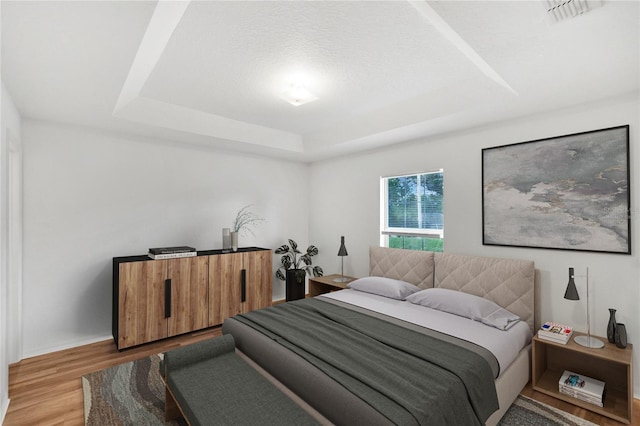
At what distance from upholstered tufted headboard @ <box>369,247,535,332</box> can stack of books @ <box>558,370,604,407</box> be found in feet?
1.50

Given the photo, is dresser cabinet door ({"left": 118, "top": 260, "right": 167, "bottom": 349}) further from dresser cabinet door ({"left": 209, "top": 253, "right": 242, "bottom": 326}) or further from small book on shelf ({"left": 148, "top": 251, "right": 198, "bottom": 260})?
dresser cabinet door ({"left": 209, "top": 253, "right": 242, "bottom": 326})

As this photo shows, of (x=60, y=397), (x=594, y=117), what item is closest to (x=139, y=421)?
(x=60, y=397)

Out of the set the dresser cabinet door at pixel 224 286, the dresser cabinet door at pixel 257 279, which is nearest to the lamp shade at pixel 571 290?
the dresser cabinet door at pixel 257 279

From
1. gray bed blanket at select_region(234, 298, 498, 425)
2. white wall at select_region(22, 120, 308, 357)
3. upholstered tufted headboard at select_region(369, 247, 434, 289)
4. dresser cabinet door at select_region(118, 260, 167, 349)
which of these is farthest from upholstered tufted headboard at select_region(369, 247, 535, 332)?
dresser cabinet door at select_region(118, 260, 167, 349)

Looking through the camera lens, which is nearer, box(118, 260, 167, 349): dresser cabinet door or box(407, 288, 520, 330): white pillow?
box(407, 288, 520, 330): white pillow

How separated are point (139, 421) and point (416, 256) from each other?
3.01 m

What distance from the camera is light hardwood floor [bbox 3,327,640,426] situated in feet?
7.02

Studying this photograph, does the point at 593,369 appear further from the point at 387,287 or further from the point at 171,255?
the point at 171,255

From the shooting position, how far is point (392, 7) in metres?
1.74

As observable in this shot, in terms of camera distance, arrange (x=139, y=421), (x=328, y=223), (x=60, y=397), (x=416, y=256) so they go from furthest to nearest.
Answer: (x=328, y=223) < (x=416, y=256) < (x=60, y=397) < (x=139, y=421)

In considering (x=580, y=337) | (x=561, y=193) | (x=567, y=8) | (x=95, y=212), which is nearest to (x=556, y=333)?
(x=580, y=337)

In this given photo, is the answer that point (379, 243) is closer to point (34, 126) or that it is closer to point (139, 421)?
point (139, 421)

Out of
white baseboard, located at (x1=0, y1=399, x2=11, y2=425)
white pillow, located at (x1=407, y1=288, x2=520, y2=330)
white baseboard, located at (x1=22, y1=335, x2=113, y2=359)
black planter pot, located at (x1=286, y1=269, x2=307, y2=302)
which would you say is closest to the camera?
white baseboard, located at (x1=0, y1=399, x2=11, y2=425)

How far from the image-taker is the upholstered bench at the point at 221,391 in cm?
156
